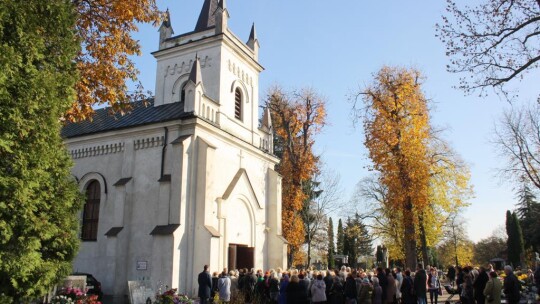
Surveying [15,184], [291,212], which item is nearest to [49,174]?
[15,184]

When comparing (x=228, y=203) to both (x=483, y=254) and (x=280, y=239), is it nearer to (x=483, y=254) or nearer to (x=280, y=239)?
(x=280, y=239)

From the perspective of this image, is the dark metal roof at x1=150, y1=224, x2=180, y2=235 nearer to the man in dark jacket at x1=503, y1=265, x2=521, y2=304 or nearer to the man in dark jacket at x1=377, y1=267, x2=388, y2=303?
the man in dark jacket at x1=377, y1=267, x2=388, y2=303

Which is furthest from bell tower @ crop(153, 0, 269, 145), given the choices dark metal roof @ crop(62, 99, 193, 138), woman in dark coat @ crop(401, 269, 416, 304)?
woman in dark coat @ crop(401, 269, 416, 304)

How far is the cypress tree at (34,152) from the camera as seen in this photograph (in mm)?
7398

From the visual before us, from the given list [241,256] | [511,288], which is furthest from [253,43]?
[511,288]

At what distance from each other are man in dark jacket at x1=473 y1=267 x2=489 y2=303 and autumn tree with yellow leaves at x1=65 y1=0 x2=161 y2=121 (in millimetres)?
12290

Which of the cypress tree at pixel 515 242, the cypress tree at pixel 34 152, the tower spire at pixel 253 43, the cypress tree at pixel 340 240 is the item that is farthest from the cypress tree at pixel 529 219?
the cypress tree at pixel 34 152

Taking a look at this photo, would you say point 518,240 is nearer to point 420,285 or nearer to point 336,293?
point 420,285

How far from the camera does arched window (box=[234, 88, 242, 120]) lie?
24.1m

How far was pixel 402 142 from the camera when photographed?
79.3 feet

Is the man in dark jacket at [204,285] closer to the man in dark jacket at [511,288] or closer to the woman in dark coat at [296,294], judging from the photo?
the woman in dark coat at [296,294]

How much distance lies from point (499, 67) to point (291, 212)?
2095 centimetres

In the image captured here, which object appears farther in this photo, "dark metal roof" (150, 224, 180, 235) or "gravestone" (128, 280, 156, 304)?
"dark metal roof" (150, 224, 180, 235)

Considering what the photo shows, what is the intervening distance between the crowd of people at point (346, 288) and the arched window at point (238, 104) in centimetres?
983
